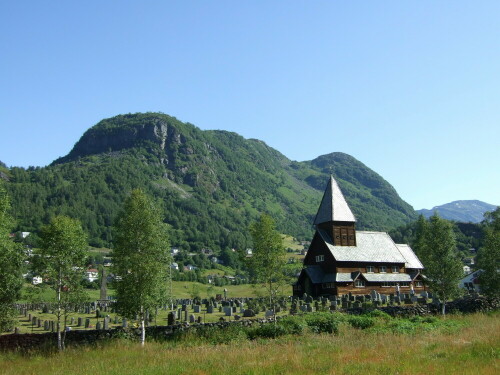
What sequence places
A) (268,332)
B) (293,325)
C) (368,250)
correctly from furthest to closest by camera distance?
(368,250), (293,325), (268,332)

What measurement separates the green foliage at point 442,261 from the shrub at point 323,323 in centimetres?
2235

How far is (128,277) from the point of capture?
1134 inches

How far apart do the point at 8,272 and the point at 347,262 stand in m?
44.0

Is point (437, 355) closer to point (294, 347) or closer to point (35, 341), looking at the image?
point (294, 347)

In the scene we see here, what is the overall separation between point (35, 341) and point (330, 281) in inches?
1560

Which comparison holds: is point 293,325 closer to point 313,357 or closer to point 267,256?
point 313,357

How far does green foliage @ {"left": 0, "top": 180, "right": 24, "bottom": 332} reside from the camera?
25.8 metres

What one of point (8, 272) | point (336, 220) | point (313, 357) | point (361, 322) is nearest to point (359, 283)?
point (336, 220)

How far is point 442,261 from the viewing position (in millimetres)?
44344

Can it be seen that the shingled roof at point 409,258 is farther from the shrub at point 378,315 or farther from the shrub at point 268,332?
the shrub at point 268,332

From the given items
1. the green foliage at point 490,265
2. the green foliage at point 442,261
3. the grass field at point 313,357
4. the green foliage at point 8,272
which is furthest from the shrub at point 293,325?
the green foliage at point 490,265

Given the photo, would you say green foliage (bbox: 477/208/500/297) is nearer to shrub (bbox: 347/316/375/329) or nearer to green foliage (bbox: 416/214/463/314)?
green foliage (bbox: 416/214/463/314)

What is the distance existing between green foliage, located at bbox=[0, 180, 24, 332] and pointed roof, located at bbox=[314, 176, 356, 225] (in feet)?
145

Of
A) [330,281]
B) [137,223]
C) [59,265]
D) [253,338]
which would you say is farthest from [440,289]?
[59,265]
